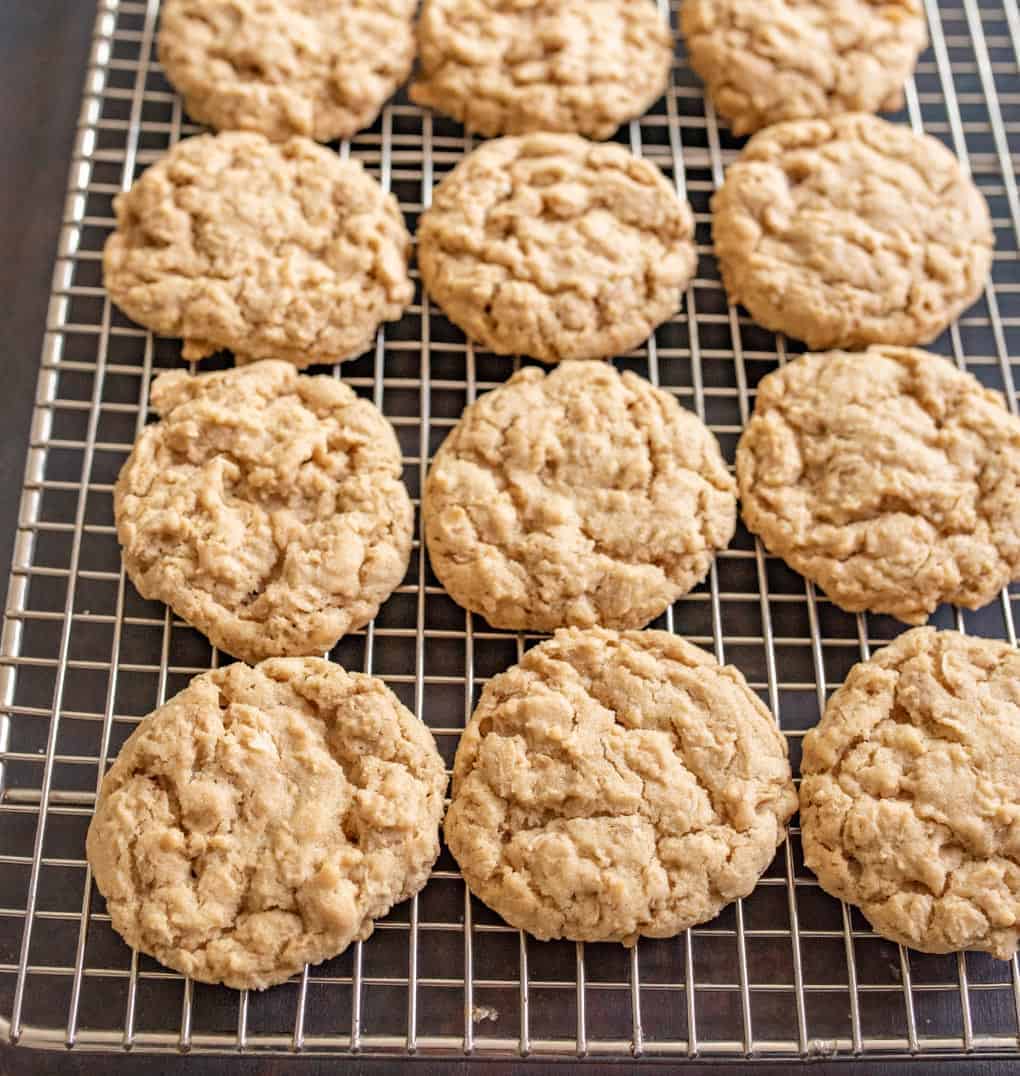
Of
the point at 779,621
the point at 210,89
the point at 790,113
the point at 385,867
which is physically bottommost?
the point at 385,867

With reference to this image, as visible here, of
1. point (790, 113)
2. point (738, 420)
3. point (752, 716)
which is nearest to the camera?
point (752, 716)

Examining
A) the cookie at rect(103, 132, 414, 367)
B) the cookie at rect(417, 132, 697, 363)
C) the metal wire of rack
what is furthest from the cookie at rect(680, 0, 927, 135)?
the cookie at rect(103, 132, 414, 367)

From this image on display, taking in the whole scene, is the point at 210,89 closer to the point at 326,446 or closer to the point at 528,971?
the point at 326,446

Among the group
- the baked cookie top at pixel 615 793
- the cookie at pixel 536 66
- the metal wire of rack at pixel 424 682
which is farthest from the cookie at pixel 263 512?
the cookie at pixel 536 66

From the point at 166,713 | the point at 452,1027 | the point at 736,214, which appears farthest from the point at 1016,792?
the point at 166,713

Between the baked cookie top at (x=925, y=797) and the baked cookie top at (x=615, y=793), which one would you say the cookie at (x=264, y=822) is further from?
the baked cookie top at (x=925, y=797)
